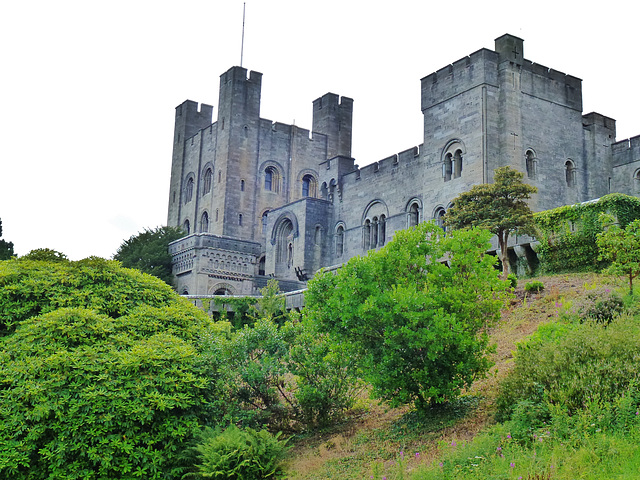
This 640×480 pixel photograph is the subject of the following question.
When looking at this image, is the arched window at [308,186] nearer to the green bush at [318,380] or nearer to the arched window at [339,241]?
the arched window at [339,241]

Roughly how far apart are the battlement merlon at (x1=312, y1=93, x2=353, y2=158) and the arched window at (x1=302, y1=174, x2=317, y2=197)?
1.96 meters

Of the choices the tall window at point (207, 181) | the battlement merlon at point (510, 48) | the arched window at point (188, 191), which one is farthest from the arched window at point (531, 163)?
the arched window at point (188, 191)

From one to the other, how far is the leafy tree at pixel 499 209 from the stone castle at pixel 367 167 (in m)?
0.94

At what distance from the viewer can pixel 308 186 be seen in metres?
48.2

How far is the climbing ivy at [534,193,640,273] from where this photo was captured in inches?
746

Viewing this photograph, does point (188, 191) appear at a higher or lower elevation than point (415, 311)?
higher

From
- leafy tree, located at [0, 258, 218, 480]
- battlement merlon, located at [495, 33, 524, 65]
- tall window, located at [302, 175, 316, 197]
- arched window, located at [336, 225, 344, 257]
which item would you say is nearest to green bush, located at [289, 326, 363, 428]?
leafy tree, located at [0, 258, 218, 480]

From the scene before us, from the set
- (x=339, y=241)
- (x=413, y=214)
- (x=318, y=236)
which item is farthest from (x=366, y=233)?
(x=413, y=214)

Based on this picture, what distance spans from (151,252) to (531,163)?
18.9 meters

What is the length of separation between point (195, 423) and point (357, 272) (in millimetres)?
A: 3351

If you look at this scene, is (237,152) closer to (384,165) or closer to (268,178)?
(268,178)

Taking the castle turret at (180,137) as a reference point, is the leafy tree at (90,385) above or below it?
below

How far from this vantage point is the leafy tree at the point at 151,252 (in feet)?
116

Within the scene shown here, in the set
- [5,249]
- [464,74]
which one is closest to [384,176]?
[464,74]
